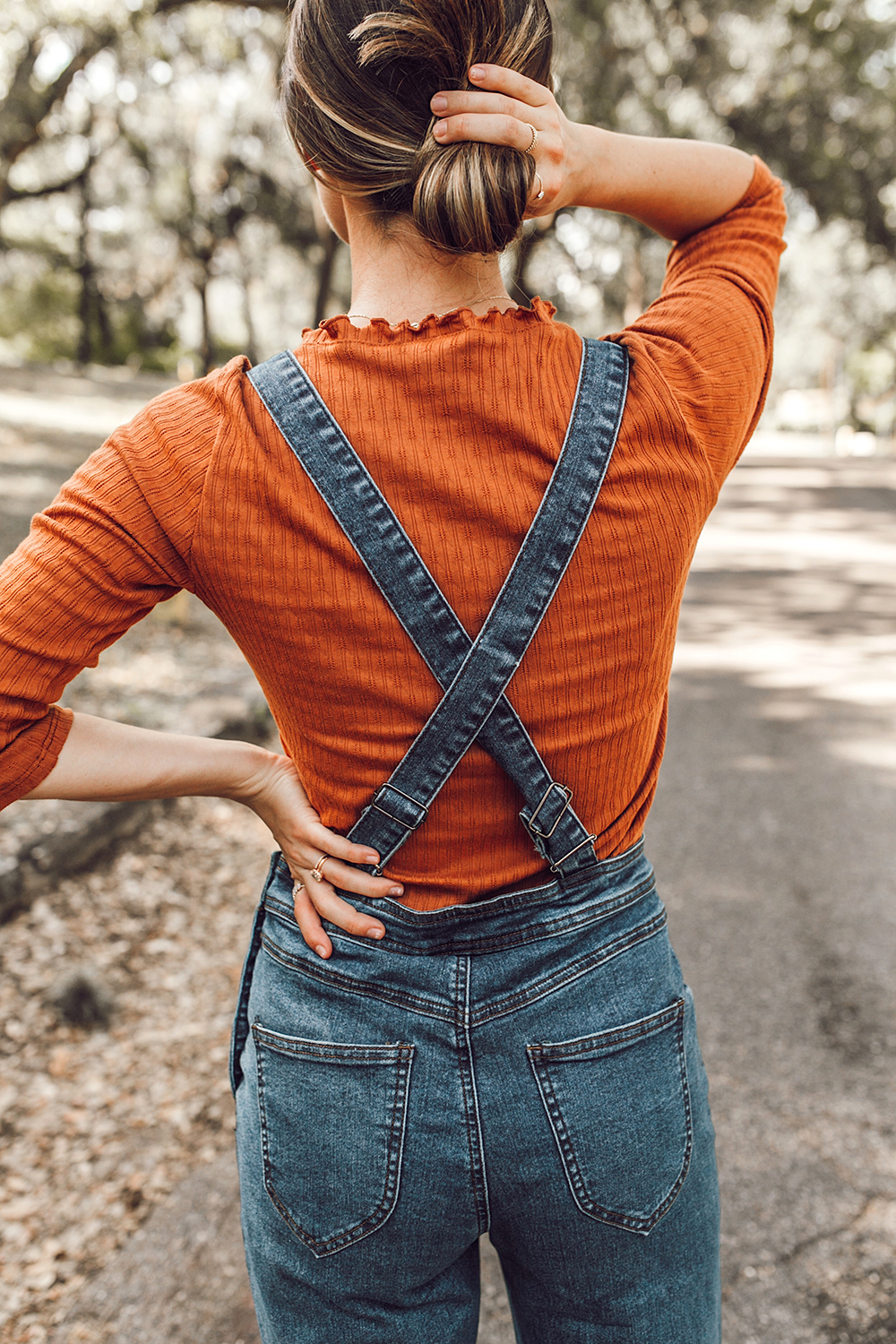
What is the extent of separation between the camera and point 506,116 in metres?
0.95

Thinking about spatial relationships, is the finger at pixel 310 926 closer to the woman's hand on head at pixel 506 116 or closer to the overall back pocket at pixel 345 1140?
the overall back pocket at pixel 345 1140

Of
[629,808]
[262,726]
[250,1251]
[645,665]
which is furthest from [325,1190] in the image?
[262,726]

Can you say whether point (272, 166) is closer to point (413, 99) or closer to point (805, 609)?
point (805, 609)

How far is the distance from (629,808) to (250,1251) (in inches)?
25.7

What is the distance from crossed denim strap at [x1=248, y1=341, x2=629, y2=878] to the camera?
3.08 feet

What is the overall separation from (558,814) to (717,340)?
566 mm

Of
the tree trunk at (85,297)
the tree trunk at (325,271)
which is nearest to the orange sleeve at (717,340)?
the tree trunk at (325,271)

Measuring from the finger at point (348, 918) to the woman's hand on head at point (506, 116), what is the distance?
77 cm

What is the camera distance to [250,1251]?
1.09 metres

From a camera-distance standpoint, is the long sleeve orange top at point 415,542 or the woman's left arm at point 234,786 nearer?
the long sleeve orange top at point 415,542

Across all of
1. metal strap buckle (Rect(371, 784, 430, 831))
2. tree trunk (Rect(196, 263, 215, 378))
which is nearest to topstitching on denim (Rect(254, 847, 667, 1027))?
metal strap buckle (Rect(371, 784, 430, 831))

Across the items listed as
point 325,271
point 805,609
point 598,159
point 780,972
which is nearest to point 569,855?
point 598,159

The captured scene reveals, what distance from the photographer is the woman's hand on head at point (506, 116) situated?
923mm

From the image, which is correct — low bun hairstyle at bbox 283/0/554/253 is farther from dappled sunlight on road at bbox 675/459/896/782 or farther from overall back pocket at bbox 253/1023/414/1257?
dappled sunlight on road at bbox 675/459/896/782
